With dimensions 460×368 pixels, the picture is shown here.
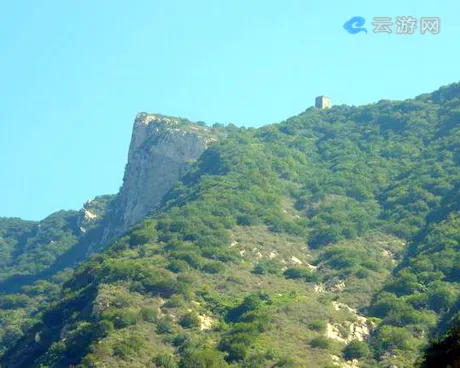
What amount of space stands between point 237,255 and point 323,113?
178 ft

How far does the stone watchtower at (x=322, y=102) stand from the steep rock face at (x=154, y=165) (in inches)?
858

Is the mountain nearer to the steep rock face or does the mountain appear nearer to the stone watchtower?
the steep rock face

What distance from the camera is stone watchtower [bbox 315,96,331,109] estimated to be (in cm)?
12825

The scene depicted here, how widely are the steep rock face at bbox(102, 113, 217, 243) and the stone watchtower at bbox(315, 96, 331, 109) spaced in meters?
21.8

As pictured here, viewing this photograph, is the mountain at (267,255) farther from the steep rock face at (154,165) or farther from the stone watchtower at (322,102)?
the stone watchtower at (322,102)

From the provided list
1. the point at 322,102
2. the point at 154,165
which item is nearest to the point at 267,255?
the point at 154,165

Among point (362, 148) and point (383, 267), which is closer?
point (383, 267)

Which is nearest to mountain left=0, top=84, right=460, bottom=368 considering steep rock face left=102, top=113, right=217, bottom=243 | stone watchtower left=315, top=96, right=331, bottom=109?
steep rock face left=102, top=113, right=217, bottom=243

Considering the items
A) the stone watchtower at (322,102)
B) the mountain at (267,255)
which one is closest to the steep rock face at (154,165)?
the mountain at (267,255)

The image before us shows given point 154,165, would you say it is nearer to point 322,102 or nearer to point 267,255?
point 322,102

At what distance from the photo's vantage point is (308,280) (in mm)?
66750

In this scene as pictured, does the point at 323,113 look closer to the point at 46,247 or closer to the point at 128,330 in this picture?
the point at 46,247

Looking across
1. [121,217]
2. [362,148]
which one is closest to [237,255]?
[362,148]

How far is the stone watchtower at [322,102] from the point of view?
128250 mm
